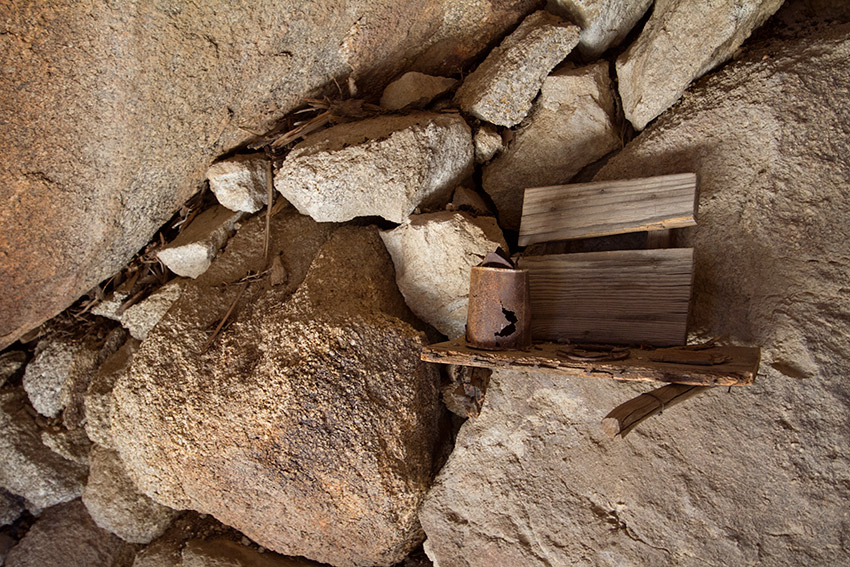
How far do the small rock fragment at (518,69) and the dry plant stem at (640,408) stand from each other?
1264 millimetres

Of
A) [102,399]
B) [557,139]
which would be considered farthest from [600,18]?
[102,399]

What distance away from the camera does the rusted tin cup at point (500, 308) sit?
1.67 metres

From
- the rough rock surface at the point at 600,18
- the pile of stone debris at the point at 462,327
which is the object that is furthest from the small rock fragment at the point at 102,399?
the rough rock surface at the point at 600,18

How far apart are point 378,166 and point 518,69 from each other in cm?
69

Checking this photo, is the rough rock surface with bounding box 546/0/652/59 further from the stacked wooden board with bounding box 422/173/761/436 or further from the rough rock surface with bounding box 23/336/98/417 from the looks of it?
the rough rock surface with bounding box 23/336/98/417

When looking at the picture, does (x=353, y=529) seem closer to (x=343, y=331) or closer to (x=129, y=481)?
(x=343, y=331)

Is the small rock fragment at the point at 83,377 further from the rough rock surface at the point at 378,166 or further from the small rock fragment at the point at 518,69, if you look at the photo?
the small rock fragment at the point at 518,69

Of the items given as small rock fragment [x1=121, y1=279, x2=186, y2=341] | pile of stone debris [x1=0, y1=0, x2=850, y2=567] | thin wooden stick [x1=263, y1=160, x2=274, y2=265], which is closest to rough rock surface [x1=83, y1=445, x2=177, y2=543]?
pile of stone debris [x1=0, y1=0, x2=850, y2=567]

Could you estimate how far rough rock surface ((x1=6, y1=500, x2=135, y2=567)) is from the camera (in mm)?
2852

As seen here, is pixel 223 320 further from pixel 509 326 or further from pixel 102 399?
pixel 509 326

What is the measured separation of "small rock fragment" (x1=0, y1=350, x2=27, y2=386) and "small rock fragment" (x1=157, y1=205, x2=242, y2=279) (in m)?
1.06

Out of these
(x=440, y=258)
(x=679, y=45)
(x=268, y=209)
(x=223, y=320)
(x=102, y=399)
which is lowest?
(x=102, y=399)

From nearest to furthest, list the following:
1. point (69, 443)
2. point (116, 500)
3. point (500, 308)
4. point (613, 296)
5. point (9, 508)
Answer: point (500, 308) < point (613, 296) < point (116, 500) < point (69, 443) < point (9, 508)

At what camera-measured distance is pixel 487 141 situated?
7.46 ft
